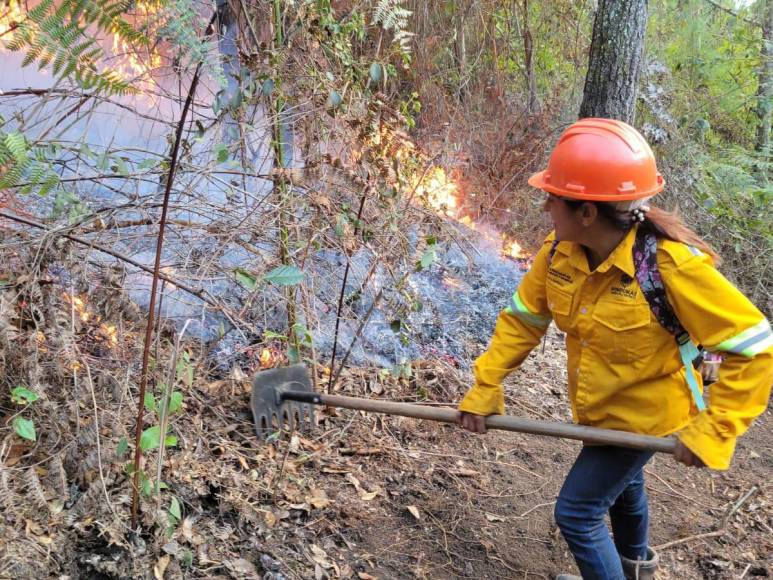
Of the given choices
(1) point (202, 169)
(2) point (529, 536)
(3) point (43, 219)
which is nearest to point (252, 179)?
(1) point (202, 169)

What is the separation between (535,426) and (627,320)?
0.63m

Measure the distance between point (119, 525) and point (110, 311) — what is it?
3.10ft

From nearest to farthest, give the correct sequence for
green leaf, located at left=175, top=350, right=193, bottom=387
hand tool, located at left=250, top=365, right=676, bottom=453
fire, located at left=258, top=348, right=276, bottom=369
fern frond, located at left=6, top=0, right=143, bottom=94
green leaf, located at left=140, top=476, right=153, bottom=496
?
fern frond, located at left=6, top=0, right=143, bottom=94
hand tool, located at left=250, top=365, right=676, bottom=453
green leaf, located at left=140, top=476, right=153, bottom=496
green leaf, located at left=175, top=350, right=193, bottom=387
fire, located at left=258, top=348, right=276, bottom=369

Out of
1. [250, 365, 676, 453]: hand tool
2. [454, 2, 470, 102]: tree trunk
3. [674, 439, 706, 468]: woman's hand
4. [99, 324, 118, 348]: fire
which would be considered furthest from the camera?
[454, 2, 470, 102]: tree trunk

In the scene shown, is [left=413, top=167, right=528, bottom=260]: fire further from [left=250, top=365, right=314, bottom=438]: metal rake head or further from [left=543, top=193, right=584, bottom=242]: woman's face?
[left=543, top=193, right=584, bottom=242]: woman's face

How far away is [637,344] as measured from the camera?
2.15 m

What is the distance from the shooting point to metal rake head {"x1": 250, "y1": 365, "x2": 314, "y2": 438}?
11.3 ft

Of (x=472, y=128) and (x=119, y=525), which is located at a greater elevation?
(x=472, y=128)

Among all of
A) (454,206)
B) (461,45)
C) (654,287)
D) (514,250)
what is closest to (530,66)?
(461,45)

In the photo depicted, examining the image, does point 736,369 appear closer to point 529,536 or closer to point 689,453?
point 689,453

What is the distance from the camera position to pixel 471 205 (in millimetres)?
6633

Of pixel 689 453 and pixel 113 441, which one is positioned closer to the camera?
pixel 689 453

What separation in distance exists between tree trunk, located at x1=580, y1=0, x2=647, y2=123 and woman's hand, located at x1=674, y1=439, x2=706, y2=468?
3.72m

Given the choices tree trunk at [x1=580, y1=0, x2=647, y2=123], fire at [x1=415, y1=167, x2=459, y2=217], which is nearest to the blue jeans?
fire at [x1=415, y1=167, x2=459, y2=217]
